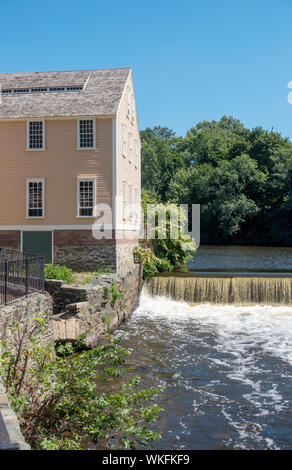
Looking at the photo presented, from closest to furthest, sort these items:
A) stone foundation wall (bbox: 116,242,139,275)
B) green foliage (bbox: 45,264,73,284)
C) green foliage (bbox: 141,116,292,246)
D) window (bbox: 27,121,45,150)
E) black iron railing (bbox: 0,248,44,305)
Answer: black iron railing (bbox: 0,248,44,305) → green foliage (bbox: 45,264,73,284) → stone foundation wall (bbox: 116,242,139,275) → window (bbox: 27,121,45,150) → green foliage (bbox: 141,116,292,246)

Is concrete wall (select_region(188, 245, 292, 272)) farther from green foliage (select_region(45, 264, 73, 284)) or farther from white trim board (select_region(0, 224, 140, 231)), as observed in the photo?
green foliage (select_region(45, 264, 73, 284))

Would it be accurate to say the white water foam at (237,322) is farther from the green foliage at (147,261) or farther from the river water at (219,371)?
the green foliage at (147,261)

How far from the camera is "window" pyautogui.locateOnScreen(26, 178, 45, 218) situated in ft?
73.7

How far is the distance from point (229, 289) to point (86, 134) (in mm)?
10172

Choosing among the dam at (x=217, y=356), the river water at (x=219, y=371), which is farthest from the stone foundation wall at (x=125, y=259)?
the river water at (x=219, y=371)

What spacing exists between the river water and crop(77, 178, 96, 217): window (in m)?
5.77

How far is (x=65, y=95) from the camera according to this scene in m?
23.2

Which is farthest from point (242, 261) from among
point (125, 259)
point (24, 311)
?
point (24, 311)

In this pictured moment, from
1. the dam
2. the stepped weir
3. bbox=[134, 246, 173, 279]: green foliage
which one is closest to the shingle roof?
bbox=[134, 246, 173, 279]: green foliage

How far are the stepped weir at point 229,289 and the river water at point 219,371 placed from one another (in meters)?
0.68

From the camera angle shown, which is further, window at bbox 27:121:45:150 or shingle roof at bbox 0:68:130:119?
window at bbox 27:121:45:150

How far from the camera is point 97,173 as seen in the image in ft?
71.9

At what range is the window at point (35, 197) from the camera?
22469 mm
